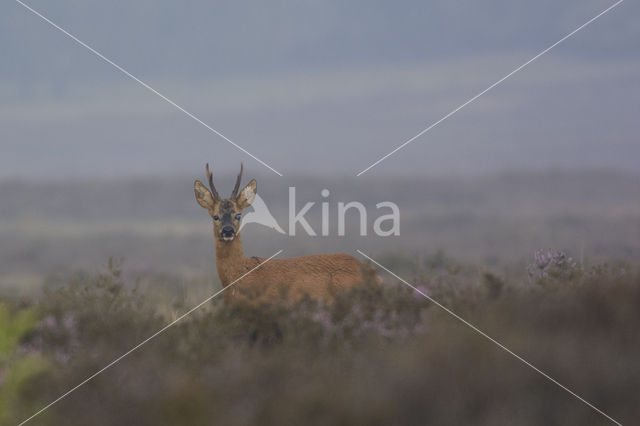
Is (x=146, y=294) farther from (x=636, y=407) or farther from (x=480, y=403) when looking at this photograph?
(x=636, y=407)

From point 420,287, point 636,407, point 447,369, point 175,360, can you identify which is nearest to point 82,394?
point 175,360

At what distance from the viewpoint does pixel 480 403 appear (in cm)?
420

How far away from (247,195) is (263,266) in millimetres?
906

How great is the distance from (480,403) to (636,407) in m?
0.90

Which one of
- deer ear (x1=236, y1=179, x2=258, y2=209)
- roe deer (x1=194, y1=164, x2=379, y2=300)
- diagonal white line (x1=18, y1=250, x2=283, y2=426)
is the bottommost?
diagonal white line (x1=18, y1=250, x2=283, y2=426)

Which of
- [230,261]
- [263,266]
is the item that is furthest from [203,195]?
[263,266]

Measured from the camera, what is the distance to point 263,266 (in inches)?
334

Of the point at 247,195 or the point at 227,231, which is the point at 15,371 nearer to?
the point at 227,231

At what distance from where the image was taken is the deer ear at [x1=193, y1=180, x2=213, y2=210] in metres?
8.01

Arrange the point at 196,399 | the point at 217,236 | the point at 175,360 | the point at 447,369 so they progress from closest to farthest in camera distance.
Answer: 1. the point at 196,399
2. the point at 447,369
3. the point at 175,360
4. the point at 217,236

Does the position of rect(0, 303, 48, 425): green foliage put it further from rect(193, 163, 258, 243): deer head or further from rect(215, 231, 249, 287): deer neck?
rect(215, 231, 249, 287): deer neck

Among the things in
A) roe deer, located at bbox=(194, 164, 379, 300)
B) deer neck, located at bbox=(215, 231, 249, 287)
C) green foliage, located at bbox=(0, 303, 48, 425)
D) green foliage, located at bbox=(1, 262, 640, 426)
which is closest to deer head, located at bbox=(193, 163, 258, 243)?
roe deer, located at bbox=(194, 164, 379, 300)

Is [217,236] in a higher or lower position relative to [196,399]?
higher

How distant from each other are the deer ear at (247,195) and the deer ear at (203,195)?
0.31 meters
